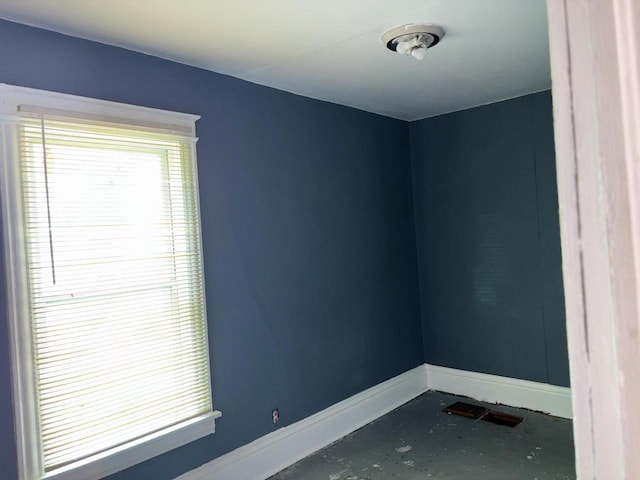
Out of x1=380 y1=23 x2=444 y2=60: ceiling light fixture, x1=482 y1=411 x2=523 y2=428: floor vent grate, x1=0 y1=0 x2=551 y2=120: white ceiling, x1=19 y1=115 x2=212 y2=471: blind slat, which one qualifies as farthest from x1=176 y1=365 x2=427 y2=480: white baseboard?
x1=380 y1=23 x2=444 y2=60: ceiling light fixture

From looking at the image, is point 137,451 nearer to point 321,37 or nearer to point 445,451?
point 445,451

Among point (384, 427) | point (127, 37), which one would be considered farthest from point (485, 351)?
point (127, 37)

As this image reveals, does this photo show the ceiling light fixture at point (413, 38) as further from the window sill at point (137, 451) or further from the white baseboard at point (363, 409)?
the white baseboard at point (363, 409)

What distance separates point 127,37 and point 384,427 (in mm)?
2980

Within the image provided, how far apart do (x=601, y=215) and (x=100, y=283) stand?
210cm

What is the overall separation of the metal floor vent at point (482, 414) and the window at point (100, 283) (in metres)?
2.02

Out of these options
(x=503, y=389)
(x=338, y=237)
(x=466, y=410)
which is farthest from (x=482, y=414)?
(x=338, y=237)

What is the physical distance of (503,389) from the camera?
147 inches

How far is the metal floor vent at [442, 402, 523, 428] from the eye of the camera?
11.1 ft

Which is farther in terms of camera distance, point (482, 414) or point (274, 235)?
point (482, 414)

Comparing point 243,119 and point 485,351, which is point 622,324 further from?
point 485,351

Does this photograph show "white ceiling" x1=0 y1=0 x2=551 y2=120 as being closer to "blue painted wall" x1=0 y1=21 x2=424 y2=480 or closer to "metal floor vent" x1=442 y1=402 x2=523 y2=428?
"blue painted wall" x1=0 y1=21 x2=424 y2=480

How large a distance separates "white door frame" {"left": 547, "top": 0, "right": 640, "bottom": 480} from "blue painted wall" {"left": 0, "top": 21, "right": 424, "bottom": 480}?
2.06m

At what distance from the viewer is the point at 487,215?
12.3 ft
